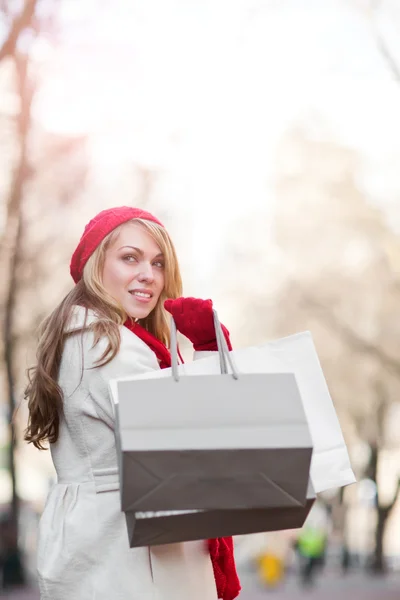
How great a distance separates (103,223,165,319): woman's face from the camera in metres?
2.81

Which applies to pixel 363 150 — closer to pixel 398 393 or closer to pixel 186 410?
pixel 398 393

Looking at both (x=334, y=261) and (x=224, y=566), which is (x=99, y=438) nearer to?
(x=224, y=566)

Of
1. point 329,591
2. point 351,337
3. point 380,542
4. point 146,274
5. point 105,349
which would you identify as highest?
point 351,337

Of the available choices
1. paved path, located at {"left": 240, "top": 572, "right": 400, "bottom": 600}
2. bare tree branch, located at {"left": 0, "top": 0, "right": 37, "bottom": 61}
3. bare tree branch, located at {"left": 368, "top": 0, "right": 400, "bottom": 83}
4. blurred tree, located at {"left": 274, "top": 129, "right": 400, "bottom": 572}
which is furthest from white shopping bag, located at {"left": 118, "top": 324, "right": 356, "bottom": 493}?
paved path, located at {"left": 240, "top": 572, "right": 400, "bottom": 600}

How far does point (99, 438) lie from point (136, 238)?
2.19 feet

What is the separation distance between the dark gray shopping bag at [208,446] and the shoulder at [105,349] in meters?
0.42

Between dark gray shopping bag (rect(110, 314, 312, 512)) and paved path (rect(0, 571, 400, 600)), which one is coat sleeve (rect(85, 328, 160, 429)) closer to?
dark gray shopping bag (rect(110, 314, 312, 512))

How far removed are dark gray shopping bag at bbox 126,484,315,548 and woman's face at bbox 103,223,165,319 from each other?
2.89ft

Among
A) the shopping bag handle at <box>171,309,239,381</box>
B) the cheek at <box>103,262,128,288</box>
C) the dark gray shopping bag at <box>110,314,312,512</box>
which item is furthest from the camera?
the cheek at <box>103,262,128,288</box>

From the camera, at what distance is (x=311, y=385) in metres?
2.39

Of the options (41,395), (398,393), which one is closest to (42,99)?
(398,393)

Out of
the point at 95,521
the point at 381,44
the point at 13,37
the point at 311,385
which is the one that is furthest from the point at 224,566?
the point at 381,44

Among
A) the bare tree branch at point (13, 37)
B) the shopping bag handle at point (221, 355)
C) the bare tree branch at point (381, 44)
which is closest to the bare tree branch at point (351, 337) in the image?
the bare tree branch at point (381, 44)

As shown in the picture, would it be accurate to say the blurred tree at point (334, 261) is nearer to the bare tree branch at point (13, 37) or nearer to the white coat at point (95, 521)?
the bare tree branch at point (13, 37)
